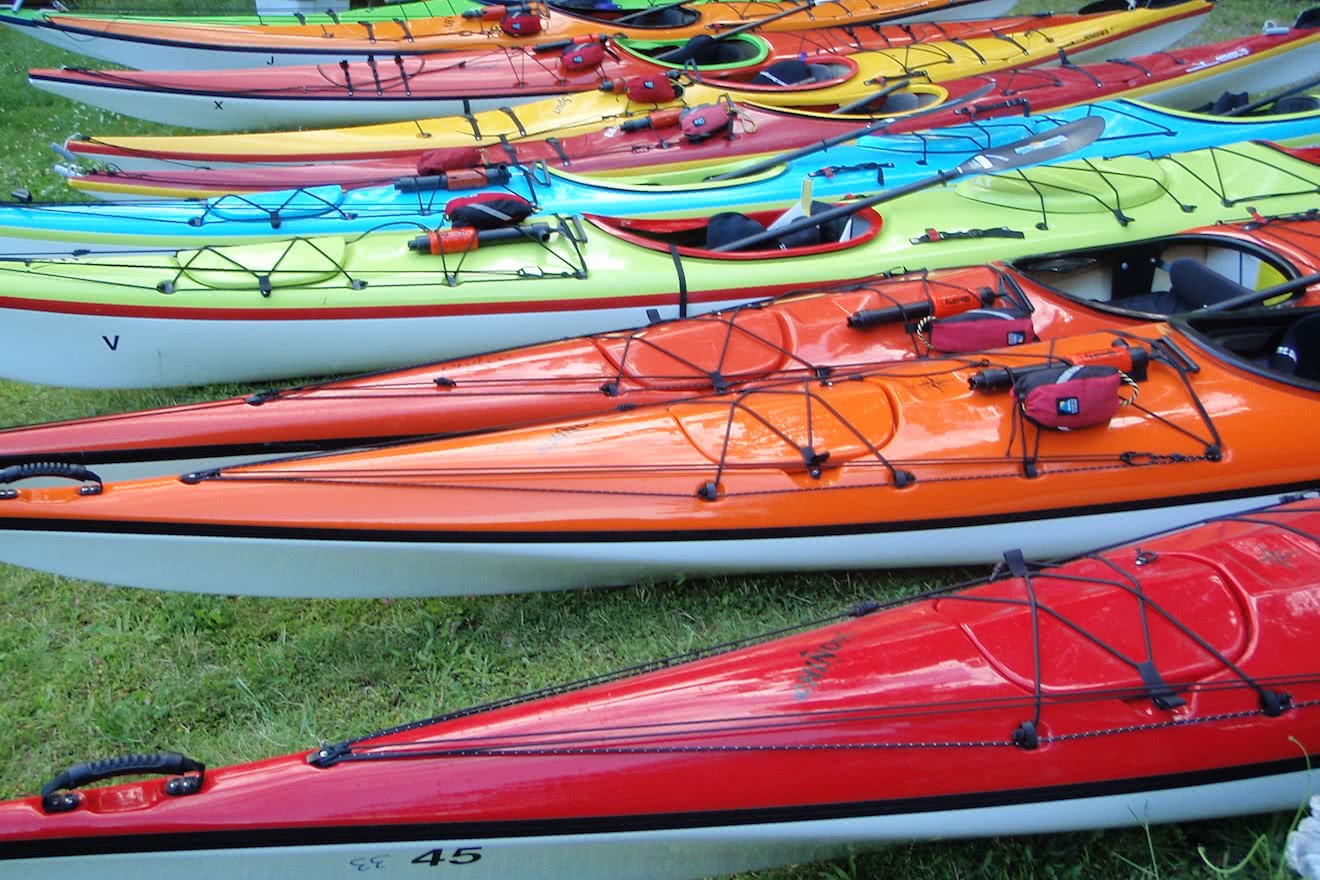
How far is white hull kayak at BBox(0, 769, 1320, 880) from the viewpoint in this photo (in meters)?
1.79

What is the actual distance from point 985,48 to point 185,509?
5.45 meters

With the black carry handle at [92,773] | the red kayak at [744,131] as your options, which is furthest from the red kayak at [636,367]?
the red kayak at [744,131]

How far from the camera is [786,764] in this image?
1.90 m

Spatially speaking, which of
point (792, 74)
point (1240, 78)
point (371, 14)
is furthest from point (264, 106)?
point (1240, 78)

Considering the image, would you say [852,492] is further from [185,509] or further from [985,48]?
[985,48]

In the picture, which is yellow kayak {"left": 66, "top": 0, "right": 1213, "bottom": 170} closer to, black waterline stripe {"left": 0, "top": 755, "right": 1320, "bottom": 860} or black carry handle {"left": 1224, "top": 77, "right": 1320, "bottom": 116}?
black carry handle {"left": 1224, "top": 77, "right": 1320, "bottom": 116}

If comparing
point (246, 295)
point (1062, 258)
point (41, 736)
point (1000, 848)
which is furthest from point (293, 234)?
point (1000, 848)

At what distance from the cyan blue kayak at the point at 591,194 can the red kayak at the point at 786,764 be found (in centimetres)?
258

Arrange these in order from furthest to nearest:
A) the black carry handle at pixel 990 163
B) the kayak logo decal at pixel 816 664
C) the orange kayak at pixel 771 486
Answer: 1. the black carry handle at pixel 990 163
2. the orange kayak at pixel 771 486
3. the kayak logo decal at pixel 816 664

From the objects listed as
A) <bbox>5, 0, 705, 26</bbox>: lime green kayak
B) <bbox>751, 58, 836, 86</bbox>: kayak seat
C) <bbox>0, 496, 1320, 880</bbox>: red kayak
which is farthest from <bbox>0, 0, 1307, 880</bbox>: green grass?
<bbox>5, 0, 705, 26</bbox>: lime green kayak

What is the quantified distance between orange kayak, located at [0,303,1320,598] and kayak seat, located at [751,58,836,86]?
3.36 metres

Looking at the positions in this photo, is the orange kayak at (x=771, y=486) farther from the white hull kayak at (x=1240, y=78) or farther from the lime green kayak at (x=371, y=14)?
the lime green kayak at (x=371, y=14)

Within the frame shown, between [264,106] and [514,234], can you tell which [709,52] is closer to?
[264,106]

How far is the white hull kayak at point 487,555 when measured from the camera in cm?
252
